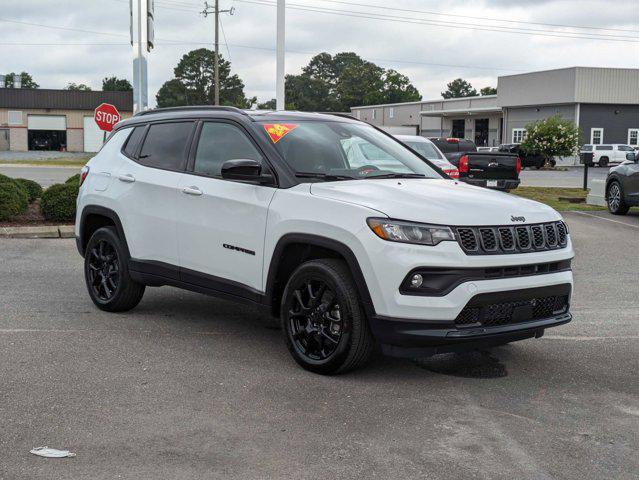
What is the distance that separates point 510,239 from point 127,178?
3.60 m

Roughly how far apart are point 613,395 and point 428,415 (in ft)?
4.39

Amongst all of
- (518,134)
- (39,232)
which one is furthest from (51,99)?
(39,232)

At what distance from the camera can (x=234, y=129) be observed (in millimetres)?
6508

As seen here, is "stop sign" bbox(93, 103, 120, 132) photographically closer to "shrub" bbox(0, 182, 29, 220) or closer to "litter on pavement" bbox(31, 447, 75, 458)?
"shrub" bbox(0, 182, 29, 220)

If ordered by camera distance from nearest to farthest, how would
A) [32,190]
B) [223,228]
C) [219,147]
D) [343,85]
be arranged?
[223,228]
[219,147]
[32,190]
[343,85]

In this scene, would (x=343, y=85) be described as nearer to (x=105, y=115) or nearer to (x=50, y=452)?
(x=105, y=115)

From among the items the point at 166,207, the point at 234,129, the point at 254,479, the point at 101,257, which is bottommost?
the point at 254,479

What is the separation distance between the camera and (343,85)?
478 ft

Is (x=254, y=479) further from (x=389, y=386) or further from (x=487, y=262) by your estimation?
(x=487, y=262)

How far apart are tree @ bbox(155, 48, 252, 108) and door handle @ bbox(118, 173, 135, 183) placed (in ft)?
385

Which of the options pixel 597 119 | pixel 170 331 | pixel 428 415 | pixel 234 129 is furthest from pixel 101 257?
pixel 597 119

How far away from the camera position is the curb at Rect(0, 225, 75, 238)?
42.8 feet

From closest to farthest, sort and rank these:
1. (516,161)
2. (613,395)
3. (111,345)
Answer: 1. (613,395)
2. (111,345)
3. (516,161)

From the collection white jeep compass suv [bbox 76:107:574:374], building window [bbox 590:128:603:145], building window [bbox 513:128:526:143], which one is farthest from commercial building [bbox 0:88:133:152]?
white jeep compass suv [bbox 76:107:574:374]
